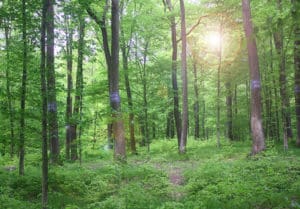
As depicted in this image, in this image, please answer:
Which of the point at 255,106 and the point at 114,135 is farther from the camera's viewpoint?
the point at 114,135

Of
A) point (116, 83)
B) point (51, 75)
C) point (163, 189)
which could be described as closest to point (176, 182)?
point (163, 189)

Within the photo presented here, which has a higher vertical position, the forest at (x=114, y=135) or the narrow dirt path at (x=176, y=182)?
the forest at (x=114, y=135)

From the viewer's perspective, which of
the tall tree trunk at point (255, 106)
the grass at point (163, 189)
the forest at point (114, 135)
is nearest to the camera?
the grass at point (163, 189)

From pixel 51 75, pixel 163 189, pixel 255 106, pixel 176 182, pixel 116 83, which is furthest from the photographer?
pixel 116 83

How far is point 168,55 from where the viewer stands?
22.0m

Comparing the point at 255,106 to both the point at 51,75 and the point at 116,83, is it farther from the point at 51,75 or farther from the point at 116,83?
the point at 51,75

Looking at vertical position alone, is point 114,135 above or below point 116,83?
below

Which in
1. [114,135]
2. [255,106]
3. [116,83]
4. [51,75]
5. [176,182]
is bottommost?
[176,182]

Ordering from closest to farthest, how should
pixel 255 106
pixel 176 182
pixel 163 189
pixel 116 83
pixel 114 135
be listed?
1. pixel 163 189
2. pixel 176 182
3. pixel 255 106
4. pixel 116 83
5. pixel 114 135

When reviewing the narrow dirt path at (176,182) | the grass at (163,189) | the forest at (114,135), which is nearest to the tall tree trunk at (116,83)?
the forest at (114,135)

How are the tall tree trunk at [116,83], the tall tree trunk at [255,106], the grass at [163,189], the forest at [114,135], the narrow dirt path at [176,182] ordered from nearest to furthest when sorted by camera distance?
the grass at [163,189], the forest at [114,135], the narrow dirt path at [176,182], the tall tree trunk at [255,106], the tall tree trunk at [116,83]

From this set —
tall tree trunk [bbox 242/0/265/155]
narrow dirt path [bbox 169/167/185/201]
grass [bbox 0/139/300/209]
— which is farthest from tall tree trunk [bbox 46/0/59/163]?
tall tree trunk [bbox 242/0/265/155]

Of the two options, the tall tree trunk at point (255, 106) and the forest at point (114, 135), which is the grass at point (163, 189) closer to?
the forest at point (114, 135)

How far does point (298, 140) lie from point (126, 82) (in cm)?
967
